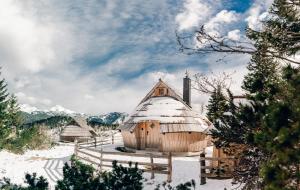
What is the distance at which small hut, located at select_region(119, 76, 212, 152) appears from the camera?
2939 cm

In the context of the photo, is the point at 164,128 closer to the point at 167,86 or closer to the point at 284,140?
the point at 167,86

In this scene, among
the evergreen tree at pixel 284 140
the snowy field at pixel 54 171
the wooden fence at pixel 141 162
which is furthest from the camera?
A: the wooden fence at pixel 141 162

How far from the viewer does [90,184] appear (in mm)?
10281

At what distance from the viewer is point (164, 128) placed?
95.1ft

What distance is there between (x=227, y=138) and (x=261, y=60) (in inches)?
141

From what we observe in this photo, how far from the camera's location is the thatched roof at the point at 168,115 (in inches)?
1151

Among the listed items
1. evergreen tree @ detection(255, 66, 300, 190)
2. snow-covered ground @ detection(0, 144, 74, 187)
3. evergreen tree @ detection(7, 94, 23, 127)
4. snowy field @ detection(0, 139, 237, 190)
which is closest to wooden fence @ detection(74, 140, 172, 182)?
snowy field @ detection(0, 139, 237, 190)

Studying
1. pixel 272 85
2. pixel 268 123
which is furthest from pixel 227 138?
pixel 268 123

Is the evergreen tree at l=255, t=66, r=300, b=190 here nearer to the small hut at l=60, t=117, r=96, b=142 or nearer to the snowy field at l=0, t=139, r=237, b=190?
the snowy field at l=0, t=139, r=237, b=190

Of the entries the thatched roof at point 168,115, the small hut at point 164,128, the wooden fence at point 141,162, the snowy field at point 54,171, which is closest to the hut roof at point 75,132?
the snowy field at point 54,171

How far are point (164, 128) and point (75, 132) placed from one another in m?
29.8

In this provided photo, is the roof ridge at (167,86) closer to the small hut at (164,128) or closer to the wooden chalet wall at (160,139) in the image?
the small hut at (164,128)

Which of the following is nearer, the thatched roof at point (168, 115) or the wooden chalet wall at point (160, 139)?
the thatched roof at point (168, 115)

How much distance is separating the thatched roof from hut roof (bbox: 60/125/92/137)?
2433 cm
